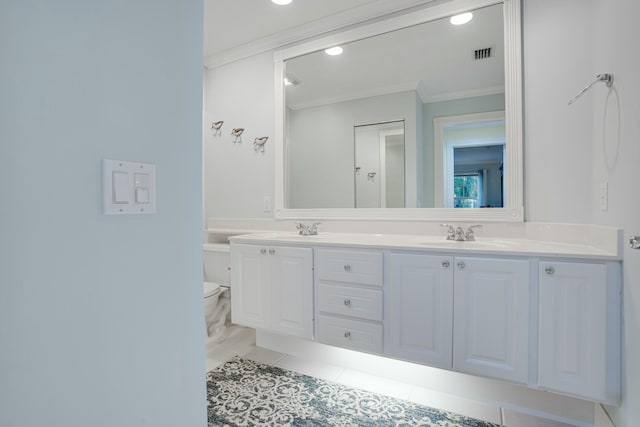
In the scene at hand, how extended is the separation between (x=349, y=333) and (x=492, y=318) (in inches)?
30.2

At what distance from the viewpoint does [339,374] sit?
198cm

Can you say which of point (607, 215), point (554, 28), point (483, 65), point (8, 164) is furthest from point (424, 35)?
point (8, 164)

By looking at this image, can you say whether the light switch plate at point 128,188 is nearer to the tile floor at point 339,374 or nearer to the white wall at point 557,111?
the tile floor at point 339,374

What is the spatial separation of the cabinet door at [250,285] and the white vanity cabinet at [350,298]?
412 millimetres

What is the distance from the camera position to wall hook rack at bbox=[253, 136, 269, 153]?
108 inches

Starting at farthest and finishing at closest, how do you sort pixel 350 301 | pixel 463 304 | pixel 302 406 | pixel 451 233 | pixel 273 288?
1. pixel 273 288
2. pixel 451 233
3. pixel 350 301
4. pixel 302 406
5. pixel 463 304

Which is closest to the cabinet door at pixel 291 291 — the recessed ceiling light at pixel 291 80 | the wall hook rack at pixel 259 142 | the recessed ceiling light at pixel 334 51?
the wall hook rack at pixel 259 142

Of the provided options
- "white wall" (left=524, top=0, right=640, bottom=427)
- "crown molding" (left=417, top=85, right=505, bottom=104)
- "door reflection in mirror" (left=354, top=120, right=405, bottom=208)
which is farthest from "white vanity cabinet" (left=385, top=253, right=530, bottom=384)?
"crown molding" (left=417, top=85, right=505, bottom=104)

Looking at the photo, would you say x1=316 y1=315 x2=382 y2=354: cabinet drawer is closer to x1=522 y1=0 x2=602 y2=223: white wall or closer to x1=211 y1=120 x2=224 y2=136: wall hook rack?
x1=522 y1=0 x2=602 y2=223: white wall

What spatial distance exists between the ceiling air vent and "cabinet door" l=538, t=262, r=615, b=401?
1.30 metres

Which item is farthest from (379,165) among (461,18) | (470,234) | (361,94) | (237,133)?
(237,133)

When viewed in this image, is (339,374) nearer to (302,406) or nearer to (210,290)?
(302,406)

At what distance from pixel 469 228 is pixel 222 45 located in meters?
2.49

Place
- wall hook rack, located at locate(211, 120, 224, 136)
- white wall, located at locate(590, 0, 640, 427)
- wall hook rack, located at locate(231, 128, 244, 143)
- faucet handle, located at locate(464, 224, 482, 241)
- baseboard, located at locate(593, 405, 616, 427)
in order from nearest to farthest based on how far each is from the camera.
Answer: white wall, located at locate(590, 0, 640, 427), baseboard, located at locate(593, 405, 616, 427), faucet handle, located at locate(464, 224, 482, 241), wall hook rack, located at locate(231, 128, 244, 143), wall hook rack, located at locate(211, 120, 224, 136)
